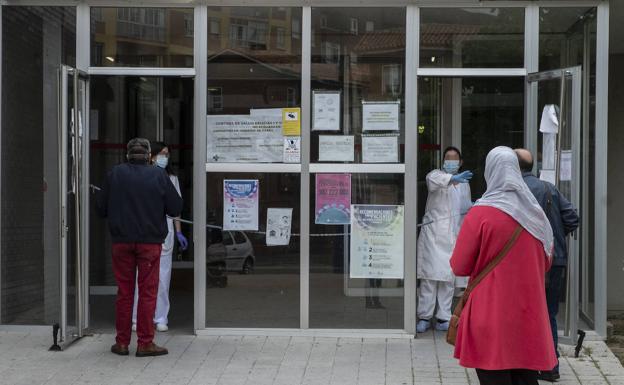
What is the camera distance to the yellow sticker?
27.0ft

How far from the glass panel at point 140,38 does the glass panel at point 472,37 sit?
7.51ft

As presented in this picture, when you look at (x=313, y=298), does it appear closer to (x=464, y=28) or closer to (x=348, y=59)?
(x=348, y=59)

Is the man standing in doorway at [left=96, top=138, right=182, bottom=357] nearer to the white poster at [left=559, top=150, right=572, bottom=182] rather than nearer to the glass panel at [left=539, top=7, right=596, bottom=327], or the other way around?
the white poster at [left=559, top=150, right=572, bottom=182]

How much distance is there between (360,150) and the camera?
8234 millimetres

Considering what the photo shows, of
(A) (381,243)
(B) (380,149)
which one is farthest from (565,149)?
(A) (381,243)

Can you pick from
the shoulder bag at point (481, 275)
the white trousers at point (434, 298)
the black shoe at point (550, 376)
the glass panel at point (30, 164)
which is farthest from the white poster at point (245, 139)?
the shoulder bag at point (481, 275)

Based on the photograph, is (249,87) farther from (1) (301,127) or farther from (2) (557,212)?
(2) (557,212)

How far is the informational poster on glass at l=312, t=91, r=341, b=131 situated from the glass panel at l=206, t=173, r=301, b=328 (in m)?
0.54

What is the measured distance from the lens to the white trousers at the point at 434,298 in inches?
336

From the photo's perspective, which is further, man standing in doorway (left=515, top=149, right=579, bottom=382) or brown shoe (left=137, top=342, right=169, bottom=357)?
brown shoe (left=137, top=342, right=169, bottom=357)

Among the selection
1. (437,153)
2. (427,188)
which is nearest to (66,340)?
(427,188)

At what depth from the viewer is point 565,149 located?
7645 mm

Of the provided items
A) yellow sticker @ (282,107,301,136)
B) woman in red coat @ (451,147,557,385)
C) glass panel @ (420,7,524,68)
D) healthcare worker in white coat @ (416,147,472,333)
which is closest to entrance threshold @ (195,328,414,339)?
healthcare worker in white coat @ (416,147,472,333)

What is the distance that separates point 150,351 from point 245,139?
2181mm
